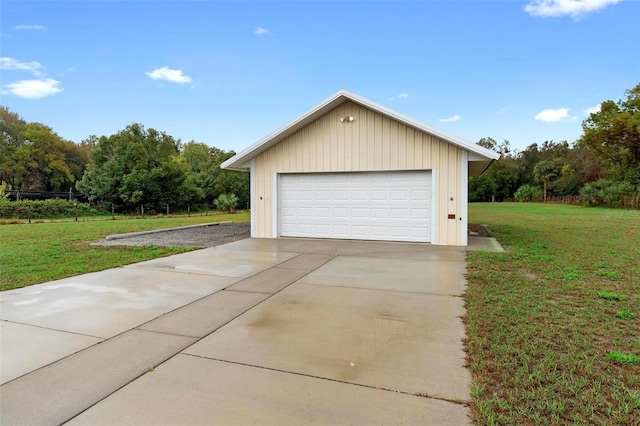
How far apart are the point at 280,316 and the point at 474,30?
1490 centimetres

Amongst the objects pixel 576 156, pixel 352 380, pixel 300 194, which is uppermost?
pixel 576 156

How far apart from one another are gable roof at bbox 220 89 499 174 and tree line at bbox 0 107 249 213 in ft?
67.7

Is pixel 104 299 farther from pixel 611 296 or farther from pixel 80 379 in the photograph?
pixel 611 296

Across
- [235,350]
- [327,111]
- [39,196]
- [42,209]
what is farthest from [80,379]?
[39,196]

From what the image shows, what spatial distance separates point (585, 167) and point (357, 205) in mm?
49684

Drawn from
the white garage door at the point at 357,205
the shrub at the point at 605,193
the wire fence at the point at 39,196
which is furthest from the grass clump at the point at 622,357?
the wire fence at the point at 39,196

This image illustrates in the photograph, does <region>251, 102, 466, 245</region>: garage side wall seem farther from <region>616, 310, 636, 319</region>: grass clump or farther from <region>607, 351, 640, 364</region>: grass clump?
<region>607, 351, 640, 364</region>: grass clump

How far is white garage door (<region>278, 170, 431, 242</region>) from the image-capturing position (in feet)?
33.6

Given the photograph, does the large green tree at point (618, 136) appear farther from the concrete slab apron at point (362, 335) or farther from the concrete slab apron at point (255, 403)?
the concrete slab apron at point (255, 403)

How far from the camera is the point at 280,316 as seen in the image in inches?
161

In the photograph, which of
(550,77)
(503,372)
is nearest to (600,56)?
(550,77)

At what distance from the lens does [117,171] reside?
101ft

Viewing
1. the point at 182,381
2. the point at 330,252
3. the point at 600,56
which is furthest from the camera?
the point at 600,56

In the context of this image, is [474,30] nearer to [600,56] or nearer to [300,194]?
[600,56]
